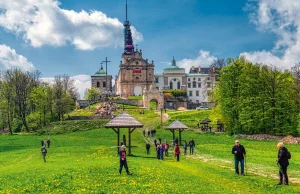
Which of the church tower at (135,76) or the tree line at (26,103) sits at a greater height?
the church tower at (135,76)

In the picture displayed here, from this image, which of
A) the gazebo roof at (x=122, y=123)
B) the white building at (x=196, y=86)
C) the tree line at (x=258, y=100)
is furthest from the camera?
the white building at (x=196, y=86)

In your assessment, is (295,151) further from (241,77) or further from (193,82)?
(193,82)

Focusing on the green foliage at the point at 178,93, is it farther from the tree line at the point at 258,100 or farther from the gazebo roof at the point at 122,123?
the gazebo roof at the point at 122,123

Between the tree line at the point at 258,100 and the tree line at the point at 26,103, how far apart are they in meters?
36.6

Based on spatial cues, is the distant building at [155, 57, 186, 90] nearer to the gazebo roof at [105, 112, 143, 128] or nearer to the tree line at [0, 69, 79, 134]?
the tree line at [0, 69, 79, 134]

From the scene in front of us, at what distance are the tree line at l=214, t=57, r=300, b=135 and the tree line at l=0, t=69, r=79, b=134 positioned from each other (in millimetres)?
36556

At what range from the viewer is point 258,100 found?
57188 millimetres

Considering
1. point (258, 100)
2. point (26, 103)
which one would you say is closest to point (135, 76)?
point (26, 103)

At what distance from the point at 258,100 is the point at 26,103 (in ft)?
157

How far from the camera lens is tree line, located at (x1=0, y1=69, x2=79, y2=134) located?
72875 mm

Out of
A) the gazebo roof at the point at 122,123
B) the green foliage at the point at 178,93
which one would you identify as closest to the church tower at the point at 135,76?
the green foliage at the point at 178,93

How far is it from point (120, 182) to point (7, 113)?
61.4m

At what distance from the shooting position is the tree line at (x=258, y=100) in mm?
55906

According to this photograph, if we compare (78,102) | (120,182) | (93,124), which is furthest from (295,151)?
(78,102)
